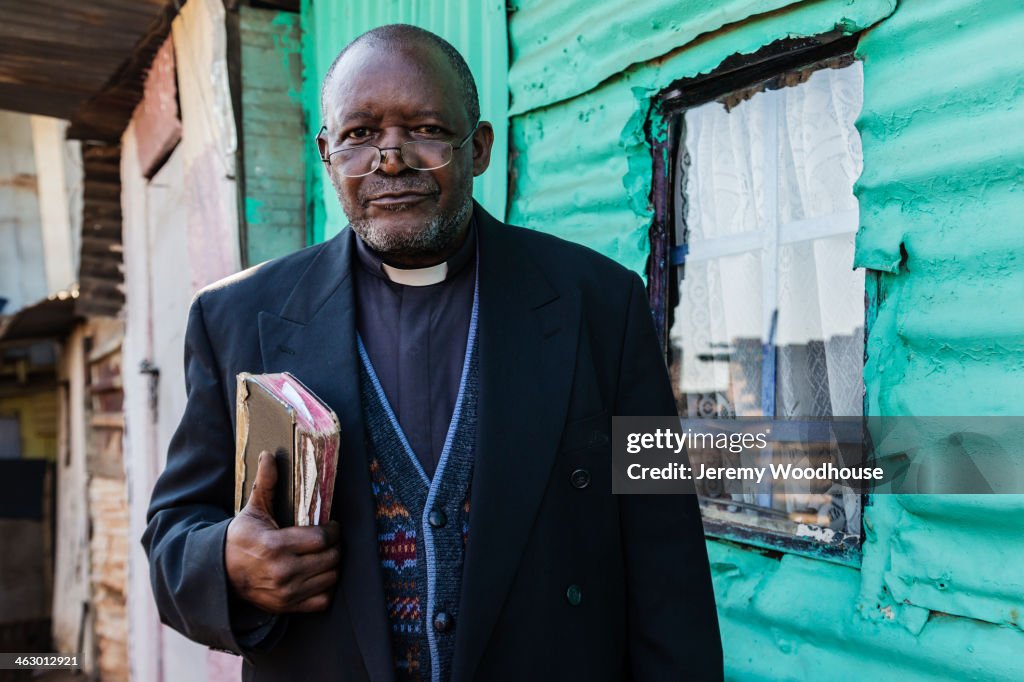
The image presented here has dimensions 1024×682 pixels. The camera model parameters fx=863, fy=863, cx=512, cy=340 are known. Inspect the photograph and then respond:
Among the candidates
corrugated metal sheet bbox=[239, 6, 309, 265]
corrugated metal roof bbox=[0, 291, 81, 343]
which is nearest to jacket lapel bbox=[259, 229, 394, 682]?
corrugated metal sheet bbox=[239, 6, 309, 265]

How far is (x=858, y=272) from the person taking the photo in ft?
7.55

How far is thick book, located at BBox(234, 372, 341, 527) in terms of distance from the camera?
1.56 m

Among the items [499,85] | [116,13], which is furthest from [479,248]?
[116,13]

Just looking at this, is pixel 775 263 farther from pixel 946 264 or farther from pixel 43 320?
pixel 43 320

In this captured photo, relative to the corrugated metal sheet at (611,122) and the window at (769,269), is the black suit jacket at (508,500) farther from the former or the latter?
the corrugated metal sheet at (611,122)

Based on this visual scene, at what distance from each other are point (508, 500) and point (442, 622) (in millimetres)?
267

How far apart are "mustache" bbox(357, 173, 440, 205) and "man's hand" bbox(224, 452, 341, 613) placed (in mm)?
617

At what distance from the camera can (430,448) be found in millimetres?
1809

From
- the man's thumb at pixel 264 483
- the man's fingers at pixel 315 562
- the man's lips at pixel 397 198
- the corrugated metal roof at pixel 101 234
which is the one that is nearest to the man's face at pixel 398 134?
the man's lips at pixel 397 198

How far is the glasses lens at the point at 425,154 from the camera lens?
6.07 ft

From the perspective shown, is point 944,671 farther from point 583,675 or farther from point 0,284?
point 0,284

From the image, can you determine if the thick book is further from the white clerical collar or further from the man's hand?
the white clerical collar

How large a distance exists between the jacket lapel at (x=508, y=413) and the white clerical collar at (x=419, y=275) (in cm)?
11

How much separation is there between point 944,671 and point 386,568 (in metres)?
1.28
